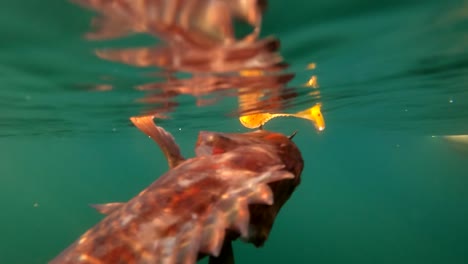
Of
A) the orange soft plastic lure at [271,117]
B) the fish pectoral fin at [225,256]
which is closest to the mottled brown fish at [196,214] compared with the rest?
the fish pectoral fin at [225,256]

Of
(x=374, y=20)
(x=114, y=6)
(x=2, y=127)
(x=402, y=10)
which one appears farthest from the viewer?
(x=2, y=127)

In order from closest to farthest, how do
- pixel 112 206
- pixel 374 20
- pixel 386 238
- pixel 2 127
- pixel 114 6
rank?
pixel 112 206 < pixel 114 6 < pixel 374 20 < pixel 2 127 < pixel 386 238

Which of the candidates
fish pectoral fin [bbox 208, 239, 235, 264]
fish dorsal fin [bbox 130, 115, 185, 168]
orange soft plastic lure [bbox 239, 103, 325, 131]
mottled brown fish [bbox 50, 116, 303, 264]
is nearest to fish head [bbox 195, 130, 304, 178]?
mottled brown fish [bbox 50, 116, 303, 264]

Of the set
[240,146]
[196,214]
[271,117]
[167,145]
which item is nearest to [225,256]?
[196,214]

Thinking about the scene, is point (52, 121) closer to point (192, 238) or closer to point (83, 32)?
point (83, 32)

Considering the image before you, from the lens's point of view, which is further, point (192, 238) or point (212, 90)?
point (212, 90)

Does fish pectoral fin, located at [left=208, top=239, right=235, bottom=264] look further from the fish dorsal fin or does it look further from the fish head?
the fish dorsal fin

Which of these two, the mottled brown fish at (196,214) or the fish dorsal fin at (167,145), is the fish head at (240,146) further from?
the fish dorsal fin at (167,145)

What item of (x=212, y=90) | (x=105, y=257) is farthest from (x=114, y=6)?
(x=212, y=90)
